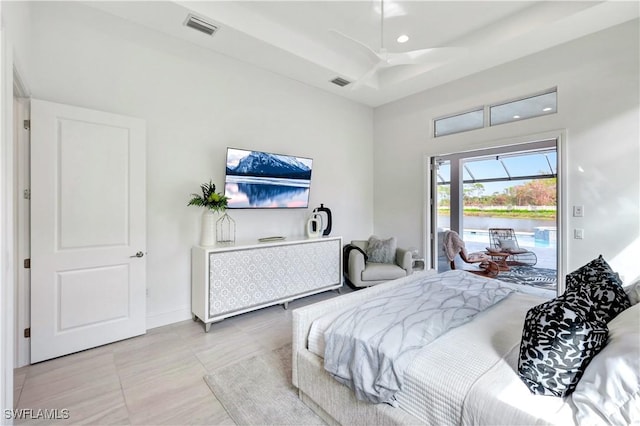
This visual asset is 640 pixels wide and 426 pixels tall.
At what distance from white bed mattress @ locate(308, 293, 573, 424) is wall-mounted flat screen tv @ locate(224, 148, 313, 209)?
2.71 m

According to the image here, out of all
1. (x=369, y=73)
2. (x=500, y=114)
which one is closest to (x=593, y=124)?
(x=500, y=114)

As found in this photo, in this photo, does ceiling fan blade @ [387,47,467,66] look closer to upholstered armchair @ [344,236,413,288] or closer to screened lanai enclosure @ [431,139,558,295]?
upholstered armchair @ [344,236,413,288]

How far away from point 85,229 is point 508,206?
308 inches

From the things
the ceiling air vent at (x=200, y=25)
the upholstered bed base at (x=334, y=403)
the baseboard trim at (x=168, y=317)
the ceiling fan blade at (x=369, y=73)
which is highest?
the ceiling air vent at (x=200, y=25)

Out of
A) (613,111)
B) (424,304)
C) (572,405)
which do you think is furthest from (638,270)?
(572,405)

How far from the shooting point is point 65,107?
97.0 inches

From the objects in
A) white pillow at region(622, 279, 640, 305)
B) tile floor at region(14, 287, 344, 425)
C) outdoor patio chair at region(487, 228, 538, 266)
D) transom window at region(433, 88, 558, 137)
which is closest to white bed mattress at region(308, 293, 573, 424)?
white pillow at region(622, 279, 640, 305)

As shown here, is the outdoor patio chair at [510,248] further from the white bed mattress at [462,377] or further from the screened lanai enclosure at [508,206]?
the white bed mattress at [462,377]

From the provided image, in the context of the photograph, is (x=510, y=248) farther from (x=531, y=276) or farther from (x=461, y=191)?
(x=461, y=191)

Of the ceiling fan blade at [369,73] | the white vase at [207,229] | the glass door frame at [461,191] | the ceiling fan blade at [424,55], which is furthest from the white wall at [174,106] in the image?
the ceiling fan blade at [424,55]

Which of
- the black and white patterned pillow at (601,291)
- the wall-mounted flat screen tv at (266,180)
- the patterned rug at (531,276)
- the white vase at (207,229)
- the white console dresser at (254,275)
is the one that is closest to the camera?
the black and white patterned pillow at (601,291)

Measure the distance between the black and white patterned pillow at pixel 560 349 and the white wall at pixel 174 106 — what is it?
10.4 feet

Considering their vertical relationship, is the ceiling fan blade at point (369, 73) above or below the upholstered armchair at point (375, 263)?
above

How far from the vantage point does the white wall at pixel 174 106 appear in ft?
8.55
